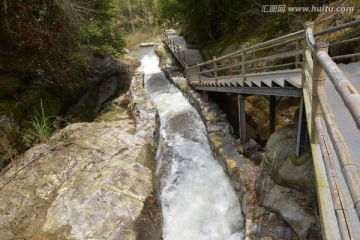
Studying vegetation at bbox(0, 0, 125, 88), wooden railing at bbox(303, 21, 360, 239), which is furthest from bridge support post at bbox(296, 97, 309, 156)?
vegetation at bbox(0, 0, 125, 88)

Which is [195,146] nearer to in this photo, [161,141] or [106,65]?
[161,141]

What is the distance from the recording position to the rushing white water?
542 cm

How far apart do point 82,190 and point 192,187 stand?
279 centimetres

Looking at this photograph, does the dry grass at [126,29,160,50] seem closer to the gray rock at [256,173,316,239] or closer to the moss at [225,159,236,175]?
the moss at [225,159,236,175]

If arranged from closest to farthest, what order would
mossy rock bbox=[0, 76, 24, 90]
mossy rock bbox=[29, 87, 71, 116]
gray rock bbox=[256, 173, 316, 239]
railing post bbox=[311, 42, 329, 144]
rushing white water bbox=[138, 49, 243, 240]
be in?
railing post bbox=[311, 42, 329, 144], gray rock bbox=[256, 173, 316, 239], rushing white water bbox=[138, 49, 243, 240], mossy rock bbox=[0, 76, 24, 90], mossy rock bbox=[29, 87, 71, 116]

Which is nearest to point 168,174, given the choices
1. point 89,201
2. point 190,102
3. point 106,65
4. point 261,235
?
point 89,201

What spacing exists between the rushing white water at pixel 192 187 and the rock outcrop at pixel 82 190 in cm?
54

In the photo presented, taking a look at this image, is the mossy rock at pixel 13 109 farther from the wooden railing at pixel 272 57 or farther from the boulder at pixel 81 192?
the wooden railing at pixel 272 57

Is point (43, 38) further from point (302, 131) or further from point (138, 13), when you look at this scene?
point (138, 13)

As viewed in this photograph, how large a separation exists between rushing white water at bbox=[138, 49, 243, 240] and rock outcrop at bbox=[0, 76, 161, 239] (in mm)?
540

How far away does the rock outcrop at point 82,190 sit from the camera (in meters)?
4.64

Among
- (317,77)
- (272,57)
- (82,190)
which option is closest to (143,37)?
(272,57)

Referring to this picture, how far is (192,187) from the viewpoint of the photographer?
661cm

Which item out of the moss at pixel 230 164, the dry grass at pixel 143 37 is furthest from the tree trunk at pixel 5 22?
the dry grass at pixel 143 37
